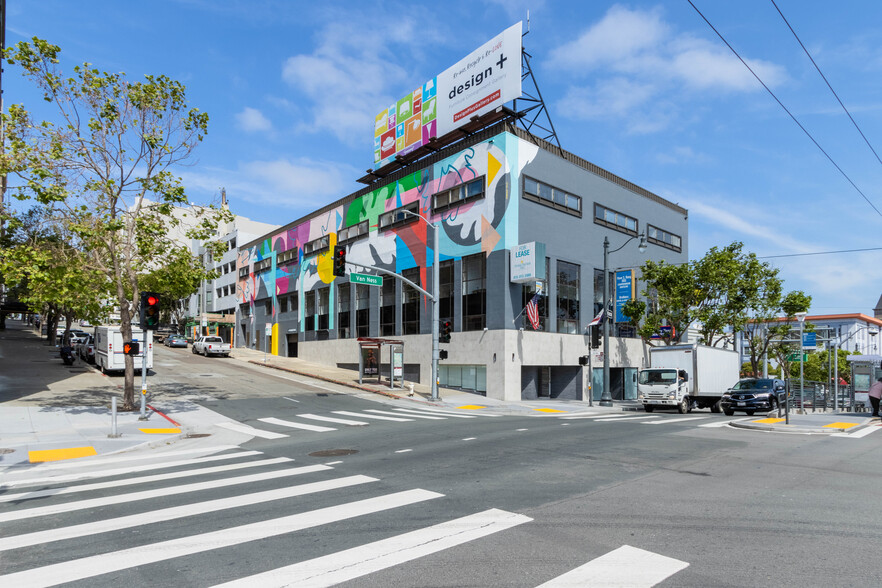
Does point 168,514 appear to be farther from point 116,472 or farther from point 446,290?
point 446,290

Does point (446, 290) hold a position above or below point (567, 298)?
above

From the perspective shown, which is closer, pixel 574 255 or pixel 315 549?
pixel 315 549

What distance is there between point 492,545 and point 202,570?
2826 millimetres

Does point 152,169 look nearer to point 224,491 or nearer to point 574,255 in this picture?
point 224,491

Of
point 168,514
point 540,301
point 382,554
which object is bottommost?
point 168,514

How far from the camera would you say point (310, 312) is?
50.9 metres

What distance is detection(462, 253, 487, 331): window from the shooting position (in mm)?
32688

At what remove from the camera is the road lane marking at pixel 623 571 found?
192 inches

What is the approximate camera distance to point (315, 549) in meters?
Answer: 5.75

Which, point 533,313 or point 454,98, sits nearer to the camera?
point 533,313

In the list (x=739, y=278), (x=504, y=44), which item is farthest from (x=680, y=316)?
(x=504, y=44)

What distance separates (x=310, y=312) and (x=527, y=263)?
26369mm

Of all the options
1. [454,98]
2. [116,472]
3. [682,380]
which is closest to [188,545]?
[116,472]

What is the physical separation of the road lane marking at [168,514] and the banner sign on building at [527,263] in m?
22.5
